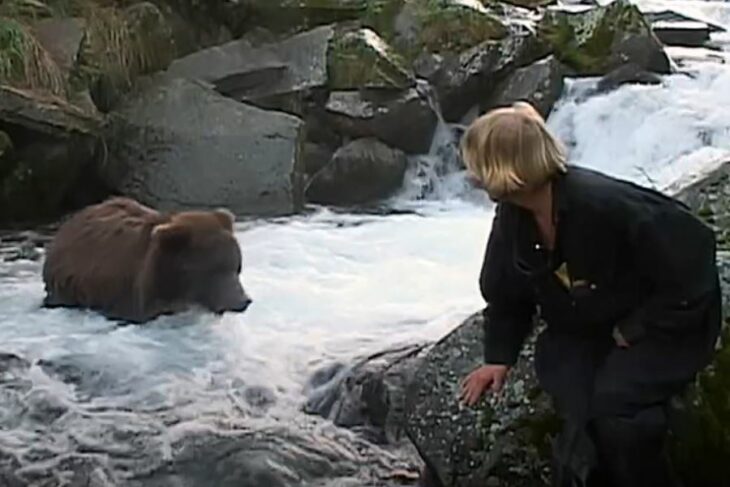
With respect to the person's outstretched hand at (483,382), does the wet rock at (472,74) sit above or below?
below

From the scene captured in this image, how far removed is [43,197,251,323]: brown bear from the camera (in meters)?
7.16

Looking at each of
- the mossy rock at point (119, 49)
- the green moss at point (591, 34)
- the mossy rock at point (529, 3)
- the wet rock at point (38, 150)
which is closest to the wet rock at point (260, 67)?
the mossy rock at point (119, 49)

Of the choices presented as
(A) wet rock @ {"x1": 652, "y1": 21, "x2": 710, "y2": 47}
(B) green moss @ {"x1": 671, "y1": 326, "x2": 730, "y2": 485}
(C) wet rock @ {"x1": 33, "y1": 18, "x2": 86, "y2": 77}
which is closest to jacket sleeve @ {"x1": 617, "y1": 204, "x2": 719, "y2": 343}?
(B) green moss @ {"x1": 671, "y1": 326, "x2": 730, "y2": 485}

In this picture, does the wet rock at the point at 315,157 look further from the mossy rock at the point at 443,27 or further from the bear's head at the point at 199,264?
the bear's head at the point at 199,264

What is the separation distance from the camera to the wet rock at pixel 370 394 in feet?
18.6

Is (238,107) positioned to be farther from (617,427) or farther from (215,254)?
(617,427)

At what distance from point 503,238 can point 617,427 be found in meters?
0.61

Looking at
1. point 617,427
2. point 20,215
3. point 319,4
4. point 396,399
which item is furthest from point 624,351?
point 319,4

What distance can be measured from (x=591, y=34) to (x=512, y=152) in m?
10.0

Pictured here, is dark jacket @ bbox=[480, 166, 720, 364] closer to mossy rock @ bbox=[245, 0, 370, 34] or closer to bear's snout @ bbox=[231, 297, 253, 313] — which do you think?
bear's snout @ bbox=[231, 297, 253, 313]

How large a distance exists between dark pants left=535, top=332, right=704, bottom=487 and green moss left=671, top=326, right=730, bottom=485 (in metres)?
0.29

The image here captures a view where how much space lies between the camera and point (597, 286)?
3.49m

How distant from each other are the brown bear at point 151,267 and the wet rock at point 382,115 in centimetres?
428

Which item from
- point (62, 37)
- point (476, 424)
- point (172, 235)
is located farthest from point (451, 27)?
point (476, 424)
